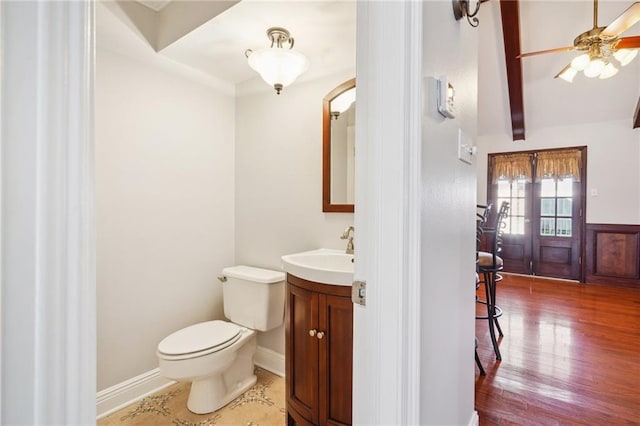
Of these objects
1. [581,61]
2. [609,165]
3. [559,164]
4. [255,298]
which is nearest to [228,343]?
[255,298]

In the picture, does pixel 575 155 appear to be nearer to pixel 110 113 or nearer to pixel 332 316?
pixel 332 316

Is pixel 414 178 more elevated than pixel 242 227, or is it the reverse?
pixel 414 178

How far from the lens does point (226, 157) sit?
2.52 m

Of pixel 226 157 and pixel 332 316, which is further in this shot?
pixel 226 157

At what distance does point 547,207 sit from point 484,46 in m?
2.79

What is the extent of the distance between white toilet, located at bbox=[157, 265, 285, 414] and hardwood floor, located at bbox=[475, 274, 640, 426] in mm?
1398

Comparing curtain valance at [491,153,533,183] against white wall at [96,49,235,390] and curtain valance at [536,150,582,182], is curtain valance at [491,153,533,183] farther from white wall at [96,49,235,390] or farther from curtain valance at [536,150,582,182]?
white wall at [96,49,235,390]

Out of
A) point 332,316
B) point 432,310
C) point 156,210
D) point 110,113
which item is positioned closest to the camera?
point 432,310

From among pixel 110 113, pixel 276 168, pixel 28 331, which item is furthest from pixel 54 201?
pixel 276 168

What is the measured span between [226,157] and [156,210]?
0.69 meters

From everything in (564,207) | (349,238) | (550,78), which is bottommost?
(349,238)

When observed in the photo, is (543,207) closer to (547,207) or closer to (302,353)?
(547,207)

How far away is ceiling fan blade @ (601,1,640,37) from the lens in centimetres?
208

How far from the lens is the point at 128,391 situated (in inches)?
76.3
